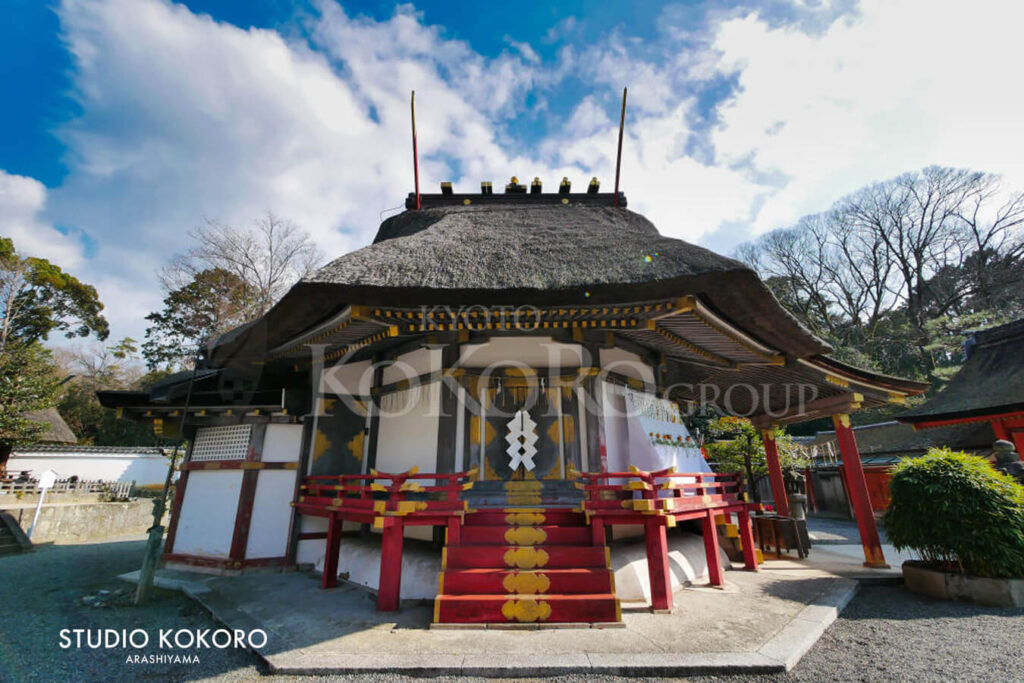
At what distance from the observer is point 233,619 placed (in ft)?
16.4

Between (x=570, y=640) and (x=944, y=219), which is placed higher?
(x=944, y=219)

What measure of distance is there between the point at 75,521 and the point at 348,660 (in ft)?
50.0

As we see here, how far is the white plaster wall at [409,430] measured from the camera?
22.8 ft

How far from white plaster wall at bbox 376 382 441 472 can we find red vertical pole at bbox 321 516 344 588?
1.28m

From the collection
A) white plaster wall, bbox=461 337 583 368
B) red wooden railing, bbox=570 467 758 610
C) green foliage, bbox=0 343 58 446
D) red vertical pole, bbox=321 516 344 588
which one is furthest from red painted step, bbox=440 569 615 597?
green foliage, bbox=0 343 58 446

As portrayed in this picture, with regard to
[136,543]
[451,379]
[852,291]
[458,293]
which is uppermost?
[852,291]

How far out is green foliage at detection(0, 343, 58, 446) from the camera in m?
13.2

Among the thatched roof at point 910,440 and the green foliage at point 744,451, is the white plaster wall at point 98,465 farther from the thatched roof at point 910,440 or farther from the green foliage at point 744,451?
the thatched roof at point 910,440

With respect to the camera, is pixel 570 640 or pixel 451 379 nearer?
pixel 570 640

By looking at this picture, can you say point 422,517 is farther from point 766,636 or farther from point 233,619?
point 766,636

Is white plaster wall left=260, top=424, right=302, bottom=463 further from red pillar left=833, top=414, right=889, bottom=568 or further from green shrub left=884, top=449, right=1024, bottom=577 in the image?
red pillar left=833, top=414, right=889, bottom=568

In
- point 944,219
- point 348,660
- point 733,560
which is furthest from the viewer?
point 944,219

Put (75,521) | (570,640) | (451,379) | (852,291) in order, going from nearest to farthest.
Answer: (570,640), (451,379), (75,521), (852,291)

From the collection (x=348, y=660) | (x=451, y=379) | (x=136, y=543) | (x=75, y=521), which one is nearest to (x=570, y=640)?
(x=348, y=660)
